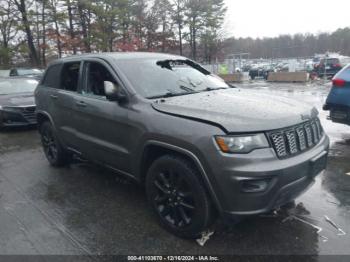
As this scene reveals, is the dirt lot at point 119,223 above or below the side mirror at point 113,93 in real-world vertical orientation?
below

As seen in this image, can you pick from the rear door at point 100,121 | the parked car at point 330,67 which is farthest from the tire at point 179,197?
the parked car at point 330,67

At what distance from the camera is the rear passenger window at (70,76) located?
16.0 feet

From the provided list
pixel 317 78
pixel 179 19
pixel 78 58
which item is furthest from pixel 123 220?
pixel 179 19

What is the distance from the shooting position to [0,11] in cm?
2955

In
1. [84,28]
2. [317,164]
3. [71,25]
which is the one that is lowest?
[317,164]

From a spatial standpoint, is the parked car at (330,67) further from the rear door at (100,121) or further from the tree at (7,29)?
the tree at (7,29)

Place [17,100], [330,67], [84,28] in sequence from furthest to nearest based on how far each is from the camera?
[84,28] < [330,67] < [17,100]

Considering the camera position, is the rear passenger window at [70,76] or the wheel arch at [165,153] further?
the rear passenger window at [70,76]

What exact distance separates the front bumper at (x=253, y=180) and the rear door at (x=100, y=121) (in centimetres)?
133

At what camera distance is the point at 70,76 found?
509 cm

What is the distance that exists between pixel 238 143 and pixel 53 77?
3.83 m

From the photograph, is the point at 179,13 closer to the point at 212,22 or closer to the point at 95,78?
the point at 212,22

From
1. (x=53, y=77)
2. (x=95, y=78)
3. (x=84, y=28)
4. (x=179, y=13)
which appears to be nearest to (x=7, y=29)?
(x=84, y=28)

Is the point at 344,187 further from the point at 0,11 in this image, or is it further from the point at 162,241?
the point at 0,11
